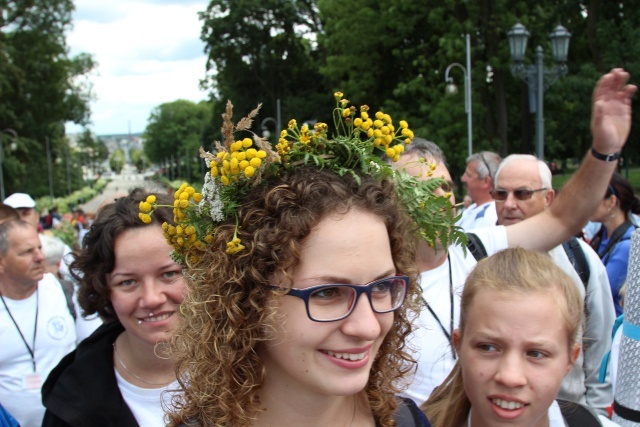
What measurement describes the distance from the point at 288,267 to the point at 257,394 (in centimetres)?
38

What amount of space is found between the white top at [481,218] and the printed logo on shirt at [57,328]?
2.64m

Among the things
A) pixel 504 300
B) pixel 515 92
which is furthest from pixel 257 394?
pixel 515 92

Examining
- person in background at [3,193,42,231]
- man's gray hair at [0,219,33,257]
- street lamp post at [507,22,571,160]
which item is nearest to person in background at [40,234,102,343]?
man's gray hair at [0,219,33,257]

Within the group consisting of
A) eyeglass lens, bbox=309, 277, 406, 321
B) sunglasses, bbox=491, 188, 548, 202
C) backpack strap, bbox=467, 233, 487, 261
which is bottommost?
backpack strap, bbox=467, 233, 487, 261

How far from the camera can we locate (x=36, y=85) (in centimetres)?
4541

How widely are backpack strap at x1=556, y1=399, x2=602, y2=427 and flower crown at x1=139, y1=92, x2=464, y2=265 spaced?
3.05ft

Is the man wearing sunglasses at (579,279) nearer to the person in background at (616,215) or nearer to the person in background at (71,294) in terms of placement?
the person in background at (616,215)

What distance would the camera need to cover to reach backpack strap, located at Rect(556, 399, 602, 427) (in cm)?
215

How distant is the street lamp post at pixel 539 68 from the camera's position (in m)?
10.8

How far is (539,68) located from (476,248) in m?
8.74

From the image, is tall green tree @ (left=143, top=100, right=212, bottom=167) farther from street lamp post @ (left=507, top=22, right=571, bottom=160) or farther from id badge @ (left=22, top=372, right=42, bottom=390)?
id badge @ (left=22, top=372, right=42, bottom=390)

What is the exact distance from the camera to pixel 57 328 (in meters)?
4.04

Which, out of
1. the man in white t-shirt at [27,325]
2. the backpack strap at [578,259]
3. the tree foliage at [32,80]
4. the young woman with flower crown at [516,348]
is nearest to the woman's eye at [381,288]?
the young woman with flower crown at [516,348]

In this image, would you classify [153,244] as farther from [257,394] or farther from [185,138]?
[185,138]
